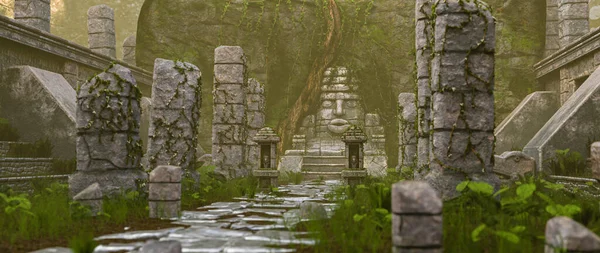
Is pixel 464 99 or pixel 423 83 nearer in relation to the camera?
pixel 464 99

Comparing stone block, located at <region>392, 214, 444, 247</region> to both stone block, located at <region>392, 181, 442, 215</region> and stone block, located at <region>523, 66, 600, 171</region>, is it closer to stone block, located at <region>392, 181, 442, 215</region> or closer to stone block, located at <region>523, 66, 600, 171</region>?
stone block, located at <region>392, 181, 442, 215</region>

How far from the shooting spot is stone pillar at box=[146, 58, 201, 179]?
8500 millimetres

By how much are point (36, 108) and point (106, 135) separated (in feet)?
19.2

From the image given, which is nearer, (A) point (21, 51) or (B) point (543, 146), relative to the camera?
(B) point (543, 146)

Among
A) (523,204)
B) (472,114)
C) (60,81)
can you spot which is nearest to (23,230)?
(523,204)

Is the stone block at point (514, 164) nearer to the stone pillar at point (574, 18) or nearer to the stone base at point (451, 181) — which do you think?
the stone base at point (451, 181)

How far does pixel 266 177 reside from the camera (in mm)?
10312

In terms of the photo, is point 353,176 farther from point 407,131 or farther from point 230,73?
point 230,73

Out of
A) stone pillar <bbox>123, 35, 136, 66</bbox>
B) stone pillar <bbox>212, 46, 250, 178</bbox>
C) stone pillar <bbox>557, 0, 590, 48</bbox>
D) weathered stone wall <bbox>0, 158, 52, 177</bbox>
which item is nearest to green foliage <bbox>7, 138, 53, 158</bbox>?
weathered stone wall <bbox>0, 158, 52, 177</bbox>

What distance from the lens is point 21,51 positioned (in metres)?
12.3

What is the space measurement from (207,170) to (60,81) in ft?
17.9

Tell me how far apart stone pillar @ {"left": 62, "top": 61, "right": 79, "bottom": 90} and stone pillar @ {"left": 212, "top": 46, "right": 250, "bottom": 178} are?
15.2ft

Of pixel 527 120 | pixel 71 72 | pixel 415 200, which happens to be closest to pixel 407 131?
pixel 527 120

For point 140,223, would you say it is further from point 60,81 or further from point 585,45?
point 585,45
